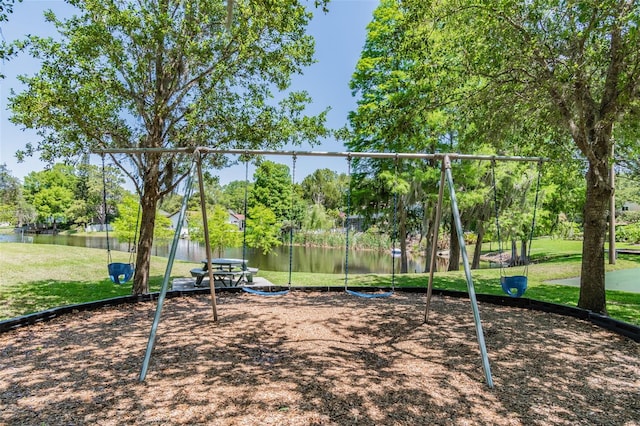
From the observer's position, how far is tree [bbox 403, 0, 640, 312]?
460cm

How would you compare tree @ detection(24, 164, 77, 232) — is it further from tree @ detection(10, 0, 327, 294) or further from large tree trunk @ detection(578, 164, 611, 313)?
large tree trunk @ detection(578, 164, 611, 313)

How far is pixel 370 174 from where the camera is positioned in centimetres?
1298

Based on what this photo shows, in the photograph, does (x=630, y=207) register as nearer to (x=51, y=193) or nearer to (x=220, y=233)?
(x=220, y=233)

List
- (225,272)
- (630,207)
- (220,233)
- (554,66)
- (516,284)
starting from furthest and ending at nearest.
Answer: (630,207) < (220,233) < (225,272) < (554,66) < (516,284)

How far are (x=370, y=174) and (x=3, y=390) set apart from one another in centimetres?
1137

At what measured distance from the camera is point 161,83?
20.2 feet

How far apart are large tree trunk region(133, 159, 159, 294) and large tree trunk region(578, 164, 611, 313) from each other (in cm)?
682

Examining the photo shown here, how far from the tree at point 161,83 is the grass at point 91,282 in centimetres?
164

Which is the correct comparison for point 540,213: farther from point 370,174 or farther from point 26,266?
point 26,266

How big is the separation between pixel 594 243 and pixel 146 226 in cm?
712

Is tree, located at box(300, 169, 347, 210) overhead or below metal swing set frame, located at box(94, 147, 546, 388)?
overhead

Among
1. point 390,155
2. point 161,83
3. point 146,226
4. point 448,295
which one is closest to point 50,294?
point 146,226

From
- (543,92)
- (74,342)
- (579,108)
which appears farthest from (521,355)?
(74,342)

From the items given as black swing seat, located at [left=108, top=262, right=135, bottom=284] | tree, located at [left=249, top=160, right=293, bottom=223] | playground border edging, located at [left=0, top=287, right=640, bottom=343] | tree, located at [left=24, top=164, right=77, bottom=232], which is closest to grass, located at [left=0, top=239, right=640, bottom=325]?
playground border edging, located at [left=0, top=287, right=640, bottom=343]
